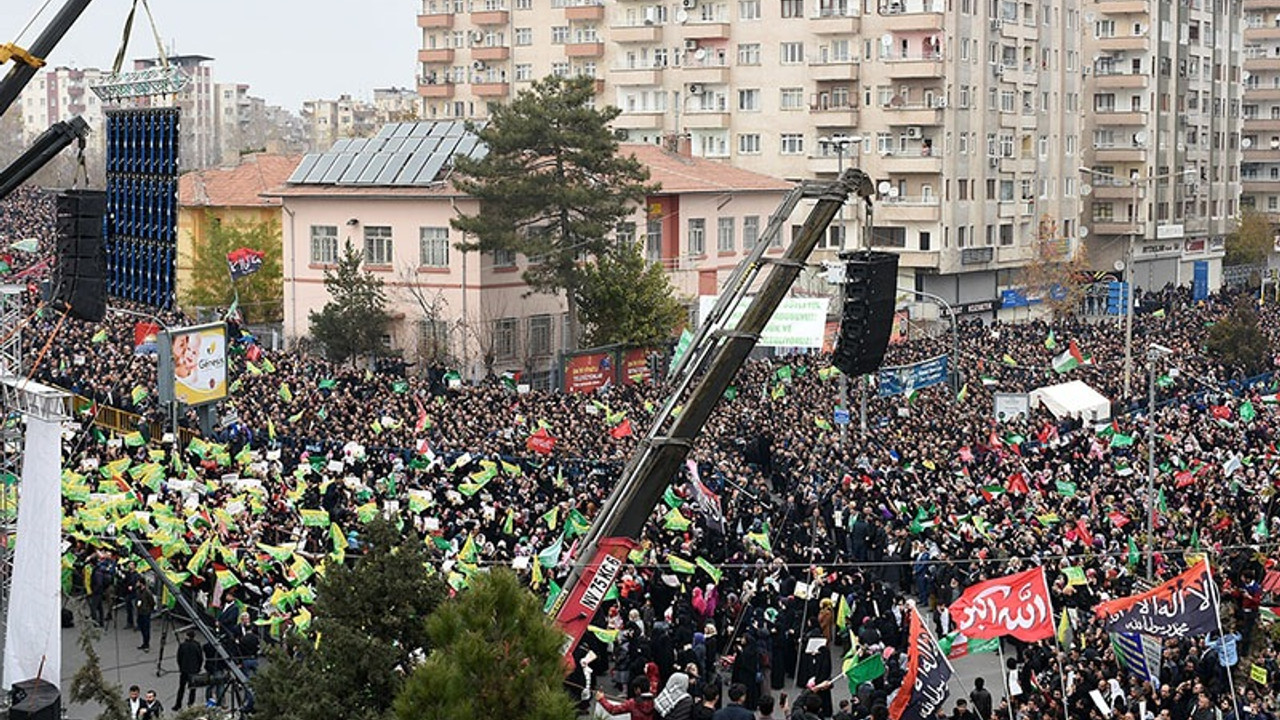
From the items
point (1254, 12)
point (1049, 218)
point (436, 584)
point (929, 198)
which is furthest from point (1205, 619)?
point (1254, 12)

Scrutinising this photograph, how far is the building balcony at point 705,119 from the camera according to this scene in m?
73.5

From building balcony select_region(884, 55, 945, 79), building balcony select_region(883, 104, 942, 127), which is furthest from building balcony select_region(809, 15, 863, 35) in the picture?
building balcony select_region(883, 104, 942, 127)

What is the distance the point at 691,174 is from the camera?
2357 inches

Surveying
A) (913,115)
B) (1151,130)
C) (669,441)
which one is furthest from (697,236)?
(669,441)

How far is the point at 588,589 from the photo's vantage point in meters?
17.2

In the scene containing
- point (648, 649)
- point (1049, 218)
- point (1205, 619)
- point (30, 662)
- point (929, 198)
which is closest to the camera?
point (1205, 619)

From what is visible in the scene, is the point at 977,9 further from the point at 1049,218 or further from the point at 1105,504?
the point at 1105,504

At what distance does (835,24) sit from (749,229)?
1183 cm

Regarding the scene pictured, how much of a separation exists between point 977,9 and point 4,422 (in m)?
51.3

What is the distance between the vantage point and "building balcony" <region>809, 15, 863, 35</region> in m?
69.2

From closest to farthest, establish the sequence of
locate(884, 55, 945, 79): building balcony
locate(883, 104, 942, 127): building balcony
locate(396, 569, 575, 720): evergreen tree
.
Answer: locate(396, 569, 575, 720): evergreen tree < locate(884, 55, 945, 79): building balcony < locate(883, 104, 942, 127): building balcony

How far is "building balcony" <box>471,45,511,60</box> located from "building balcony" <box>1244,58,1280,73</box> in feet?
143

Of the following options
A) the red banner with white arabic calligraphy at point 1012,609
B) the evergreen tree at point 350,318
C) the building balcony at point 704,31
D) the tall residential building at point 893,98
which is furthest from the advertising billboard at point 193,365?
the building balcony at point 704,31

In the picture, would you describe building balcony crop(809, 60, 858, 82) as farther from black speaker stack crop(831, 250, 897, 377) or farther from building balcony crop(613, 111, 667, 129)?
black speaker stack crop(831, 250, 897, 377)
